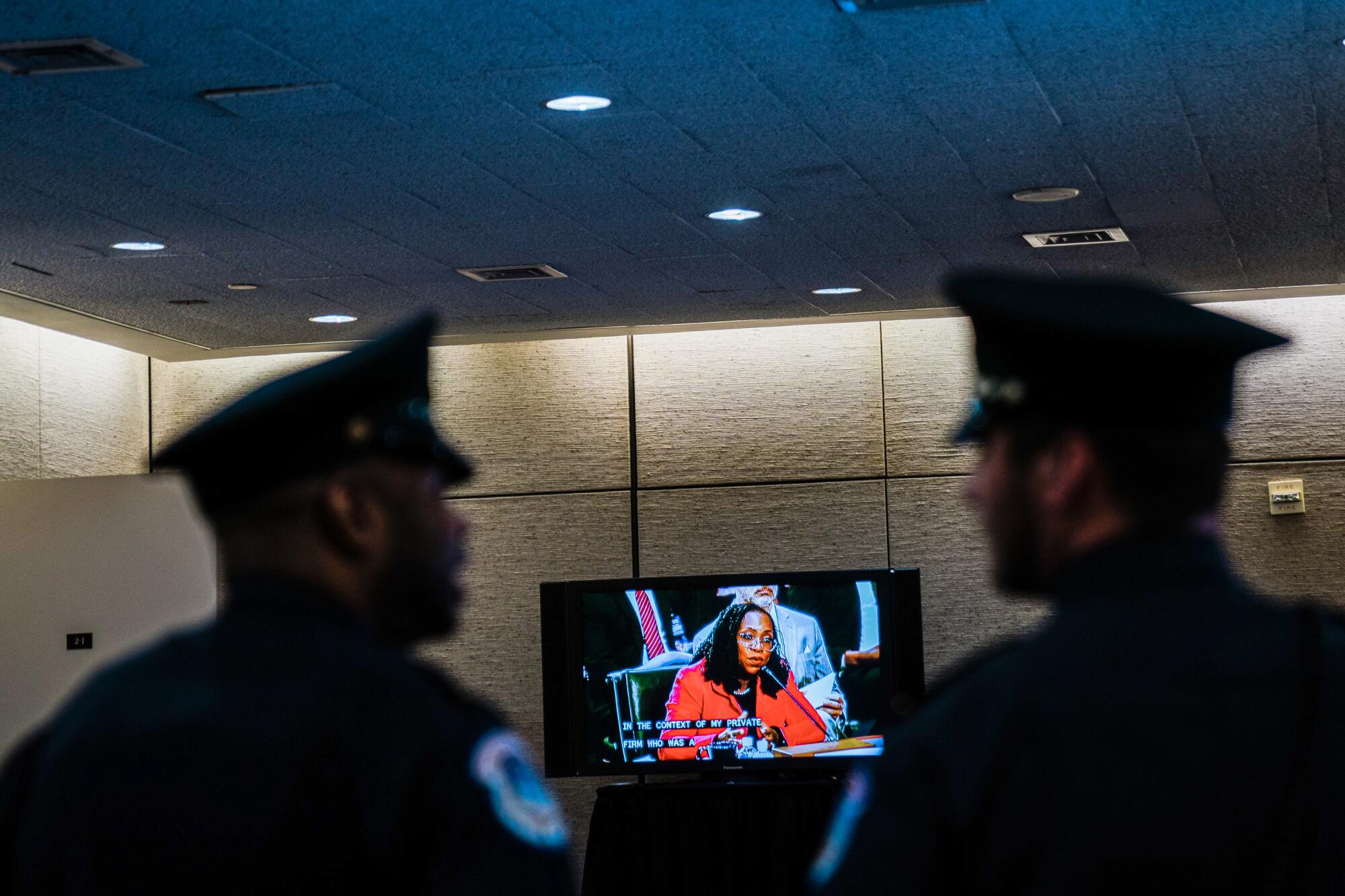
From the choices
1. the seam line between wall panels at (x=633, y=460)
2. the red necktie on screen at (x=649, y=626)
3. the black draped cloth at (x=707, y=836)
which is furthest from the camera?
the seam line between wall panels at (x=633, y=460)

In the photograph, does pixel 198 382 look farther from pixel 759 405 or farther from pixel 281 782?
pixel 281 782

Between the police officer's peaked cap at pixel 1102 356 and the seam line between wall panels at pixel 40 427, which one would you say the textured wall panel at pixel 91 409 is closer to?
the seam line between wall panels at pixel 40 427

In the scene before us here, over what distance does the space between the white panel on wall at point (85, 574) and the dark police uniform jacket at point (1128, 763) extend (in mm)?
5546

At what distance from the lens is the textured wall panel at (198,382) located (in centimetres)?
723

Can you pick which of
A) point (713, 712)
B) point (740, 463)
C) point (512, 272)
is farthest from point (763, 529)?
point (512, 272)

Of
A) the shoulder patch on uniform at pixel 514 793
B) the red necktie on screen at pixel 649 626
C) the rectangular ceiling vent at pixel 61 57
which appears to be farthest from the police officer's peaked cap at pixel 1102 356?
the red necktie on screen at pixel 649 626

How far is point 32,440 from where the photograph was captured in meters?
6.38

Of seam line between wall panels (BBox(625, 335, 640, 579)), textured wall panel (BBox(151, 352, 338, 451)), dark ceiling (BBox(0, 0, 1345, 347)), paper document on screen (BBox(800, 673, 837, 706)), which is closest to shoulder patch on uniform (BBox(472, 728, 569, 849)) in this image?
dark ceiling (BBox(0, 0, 1345, 347))

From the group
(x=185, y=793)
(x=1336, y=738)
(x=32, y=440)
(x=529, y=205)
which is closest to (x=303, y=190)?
(x=529, y=205)

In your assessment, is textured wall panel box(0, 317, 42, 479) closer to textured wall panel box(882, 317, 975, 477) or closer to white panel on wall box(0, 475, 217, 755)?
white panel on wall box(0, 475, 217, 755)

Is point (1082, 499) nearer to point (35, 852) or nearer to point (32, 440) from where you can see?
point (35, 852)

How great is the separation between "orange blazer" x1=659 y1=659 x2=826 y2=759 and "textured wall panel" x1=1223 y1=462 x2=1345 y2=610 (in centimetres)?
191

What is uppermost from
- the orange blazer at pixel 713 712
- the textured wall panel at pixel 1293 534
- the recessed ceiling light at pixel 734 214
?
the recessed ceiling light at pixel 734 214

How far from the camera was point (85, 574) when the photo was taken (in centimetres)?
626
